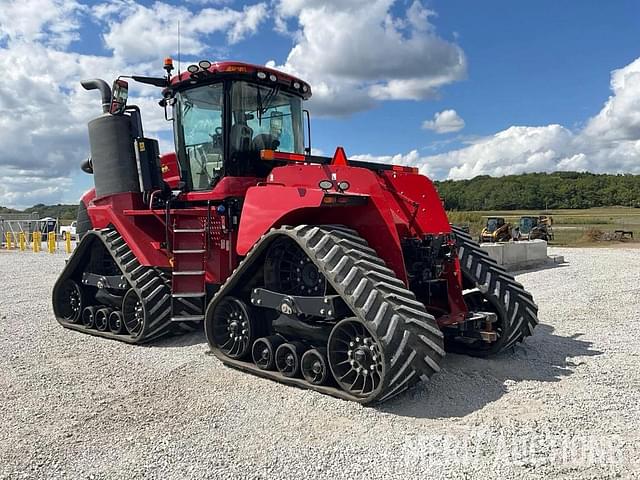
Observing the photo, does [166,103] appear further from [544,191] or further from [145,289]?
[544,191]

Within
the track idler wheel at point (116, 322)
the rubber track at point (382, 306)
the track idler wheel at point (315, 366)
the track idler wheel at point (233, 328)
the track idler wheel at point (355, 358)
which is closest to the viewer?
the rubber track at point (382, 306)

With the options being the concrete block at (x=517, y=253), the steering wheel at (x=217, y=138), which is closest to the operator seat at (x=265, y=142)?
the steering wheel at (x=217, y=138)

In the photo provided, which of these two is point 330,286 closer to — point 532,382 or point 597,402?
point 532,382

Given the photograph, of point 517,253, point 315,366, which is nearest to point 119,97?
point 315,366

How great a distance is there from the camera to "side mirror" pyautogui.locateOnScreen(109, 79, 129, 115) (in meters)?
8.11

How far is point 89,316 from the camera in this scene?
8.45 m

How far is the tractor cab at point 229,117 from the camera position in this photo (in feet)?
23.2

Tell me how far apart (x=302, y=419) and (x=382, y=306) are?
1123mm

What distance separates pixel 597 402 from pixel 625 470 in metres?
1.35

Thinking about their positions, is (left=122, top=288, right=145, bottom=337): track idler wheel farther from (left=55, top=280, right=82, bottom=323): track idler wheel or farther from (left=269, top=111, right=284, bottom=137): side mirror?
(left=269, top=111, right=284, bottom=137): side mirror

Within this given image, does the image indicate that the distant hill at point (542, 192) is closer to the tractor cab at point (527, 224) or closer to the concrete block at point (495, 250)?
the tractor cab at point (527, 224)

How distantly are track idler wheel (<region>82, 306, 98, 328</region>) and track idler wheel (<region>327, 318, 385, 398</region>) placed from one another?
4.51 meters

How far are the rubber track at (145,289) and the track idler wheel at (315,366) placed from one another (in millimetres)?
2620
